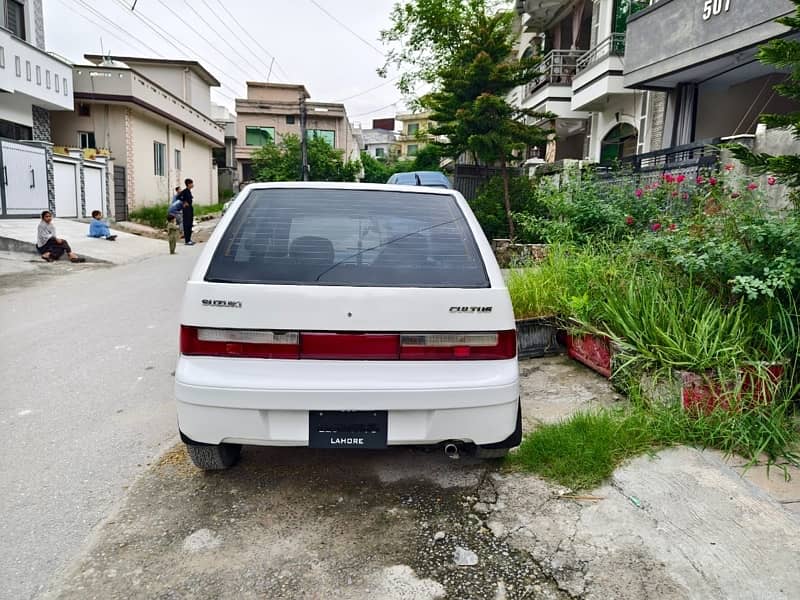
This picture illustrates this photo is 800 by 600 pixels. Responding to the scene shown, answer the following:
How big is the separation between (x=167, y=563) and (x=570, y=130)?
19603 mm

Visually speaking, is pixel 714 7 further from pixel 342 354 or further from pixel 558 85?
pixel 342 354

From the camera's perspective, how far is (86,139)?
22.5m

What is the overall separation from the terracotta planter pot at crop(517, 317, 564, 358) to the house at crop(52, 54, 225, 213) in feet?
68.1

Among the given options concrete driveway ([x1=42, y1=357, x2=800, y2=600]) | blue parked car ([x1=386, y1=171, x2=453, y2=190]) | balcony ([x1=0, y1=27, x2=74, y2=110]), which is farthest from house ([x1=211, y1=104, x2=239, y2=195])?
concrete driveway ([x1=42, y1=357, x2=800, y2=600])

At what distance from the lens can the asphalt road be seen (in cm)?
280

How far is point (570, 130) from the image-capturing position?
64.5 ft

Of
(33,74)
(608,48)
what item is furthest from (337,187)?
(33,74)

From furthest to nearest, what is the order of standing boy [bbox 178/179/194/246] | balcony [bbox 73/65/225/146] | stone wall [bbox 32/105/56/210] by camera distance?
balcony [bbox 73/65/225/146]
stone wall [bbox 32/105/56/210]
standing boy [bbox 178/179/194/246]

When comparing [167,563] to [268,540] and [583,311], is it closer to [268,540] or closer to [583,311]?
[268,540]

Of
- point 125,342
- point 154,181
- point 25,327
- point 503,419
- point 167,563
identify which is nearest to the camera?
point 167,563

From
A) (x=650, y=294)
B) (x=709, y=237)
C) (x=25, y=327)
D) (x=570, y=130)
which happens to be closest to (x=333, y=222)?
(x=650, y=294)

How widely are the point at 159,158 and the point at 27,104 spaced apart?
24.9 feet

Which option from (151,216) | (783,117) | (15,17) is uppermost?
(15,17)

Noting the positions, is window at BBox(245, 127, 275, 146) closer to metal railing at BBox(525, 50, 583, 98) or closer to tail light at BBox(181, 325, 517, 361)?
metal railing at BBox(525, 50, 583, 98)
